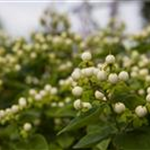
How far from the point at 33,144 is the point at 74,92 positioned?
0.29m

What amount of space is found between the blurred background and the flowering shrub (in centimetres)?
68

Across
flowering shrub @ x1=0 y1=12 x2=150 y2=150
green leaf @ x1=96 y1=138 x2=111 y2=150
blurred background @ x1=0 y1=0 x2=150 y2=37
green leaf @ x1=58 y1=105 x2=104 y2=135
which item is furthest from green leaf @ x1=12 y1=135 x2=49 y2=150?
blurred background @ x1=0 y1=0 x2=150 y2=37

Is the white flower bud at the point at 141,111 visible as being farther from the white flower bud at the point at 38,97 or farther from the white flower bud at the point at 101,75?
the white flower bud at the point at 38,97

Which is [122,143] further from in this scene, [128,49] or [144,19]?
[144,19]

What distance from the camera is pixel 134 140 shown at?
1.07 meters

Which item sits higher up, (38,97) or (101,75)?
(38,97)

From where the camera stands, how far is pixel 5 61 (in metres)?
1.99

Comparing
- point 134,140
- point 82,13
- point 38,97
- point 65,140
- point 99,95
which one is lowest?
point 134,140

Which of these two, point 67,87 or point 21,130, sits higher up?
point 67,87

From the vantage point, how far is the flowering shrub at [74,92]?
3.55ft

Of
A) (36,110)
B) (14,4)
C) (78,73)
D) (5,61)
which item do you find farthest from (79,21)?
(78,73)

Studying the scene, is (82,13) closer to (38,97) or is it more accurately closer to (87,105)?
(38,97)

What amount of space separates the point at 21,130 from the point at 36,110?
167 mm

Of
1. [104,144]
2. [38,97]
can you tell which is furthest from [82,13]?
[104,144]
